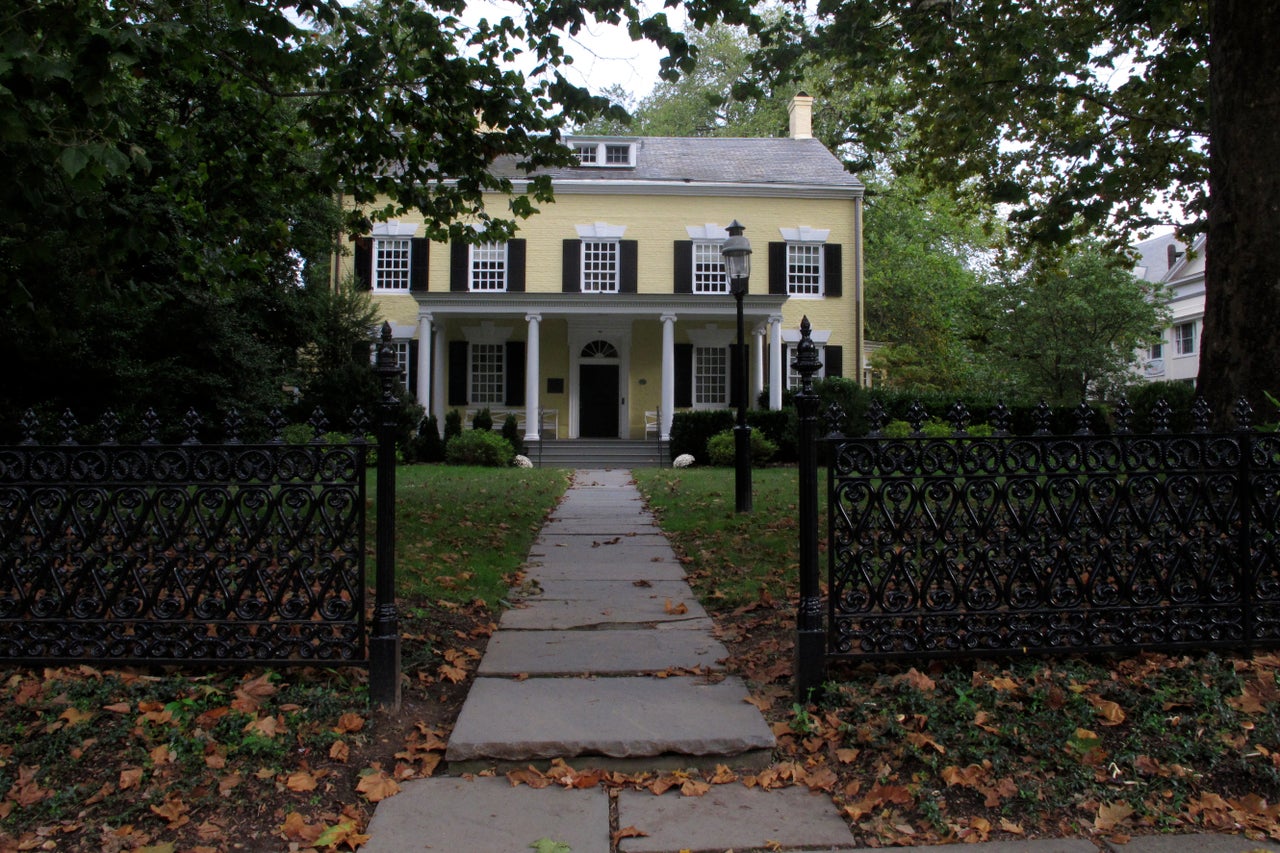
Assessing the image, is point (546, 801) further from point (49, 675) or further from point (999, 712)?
point (49, 675)

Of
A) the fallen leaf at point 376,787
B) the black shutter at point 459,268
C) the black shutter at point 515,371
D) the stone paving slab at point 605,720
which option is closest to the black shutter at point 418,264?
the black shutter at point 459,268

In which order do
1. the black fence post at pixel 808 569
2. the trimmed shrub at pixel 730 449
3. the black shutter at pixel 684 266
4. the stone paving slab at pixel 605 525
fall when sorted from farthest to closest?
the black shutter at pixel 684 266 → the trimmed shrub at pixel 730 449 → the stone paving slab at pixel 605 525 → the black fence post at pixel 808 569

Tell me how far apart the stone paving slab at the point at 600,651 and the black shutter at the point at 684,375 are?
714 inches

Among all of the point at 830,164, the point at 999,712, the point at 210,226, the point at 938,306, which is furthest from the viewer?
the point at 938,306

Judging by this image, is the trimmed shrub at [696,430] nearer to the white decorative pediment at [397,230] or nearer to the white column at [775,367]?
the white column at [775,367]

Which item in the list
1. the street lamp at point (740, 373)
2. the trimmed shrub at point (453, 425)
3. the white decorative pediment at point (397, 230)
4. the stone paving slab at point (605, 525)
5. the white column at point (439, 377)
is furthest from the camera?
the white decorative pediment at point (397, 230)

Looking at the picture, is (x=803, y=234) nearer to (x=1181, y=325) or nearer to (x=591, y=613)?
(x=591, y=613)

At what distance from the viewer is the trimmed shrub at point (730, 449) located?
17.7 metres

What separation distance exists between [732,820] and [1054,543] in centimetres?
213

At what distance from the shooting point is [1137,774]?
3.34m

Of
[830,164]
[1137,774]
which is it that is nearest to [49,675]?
[1137,774]

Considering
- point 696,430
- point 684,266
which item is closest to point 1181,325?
point 684,266

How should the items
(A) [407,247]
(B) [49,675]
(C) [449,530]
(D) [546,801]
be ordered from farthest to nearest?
(A) [407,247], (C) [449,530], (B) [49,675], (D) [546,801]

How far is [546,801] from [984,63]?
9.11m
